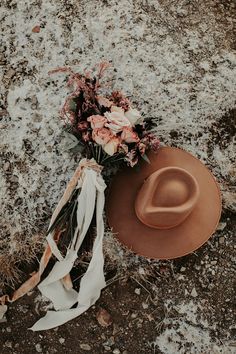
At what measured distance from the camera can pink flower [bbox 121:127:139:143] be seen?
6.86ft

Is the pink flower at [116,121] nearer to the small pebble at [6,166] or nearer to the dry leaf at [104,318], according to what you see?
the small pebble at [6,166]

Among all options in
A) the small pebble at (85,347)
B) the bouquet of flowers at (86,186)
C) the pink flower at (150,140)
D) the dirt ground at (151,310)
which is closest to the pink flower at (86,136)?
the bouquet of flowers at (86,186)

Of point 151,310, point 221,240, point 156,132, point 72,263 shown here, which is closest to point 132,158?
point 156,132

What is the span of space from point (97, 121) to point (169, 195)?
0.44 m

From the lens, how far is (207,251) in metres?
2.61

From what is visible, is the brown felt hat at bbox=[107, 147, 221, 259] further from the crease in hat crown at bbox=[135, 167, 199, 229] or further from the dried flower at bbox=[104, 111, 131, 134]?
the dried flower at bbox=[104, 111, 131, 134]

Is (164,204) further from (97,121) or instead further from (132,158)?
Result: (97,121)

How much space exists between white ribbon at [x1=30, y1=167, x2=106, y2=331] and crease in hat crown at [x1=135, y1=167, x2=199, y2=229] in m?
0.22

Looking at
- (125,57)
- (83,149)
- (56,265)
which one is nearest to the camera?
(83,149)

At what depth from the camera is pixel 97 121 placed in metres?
2.08

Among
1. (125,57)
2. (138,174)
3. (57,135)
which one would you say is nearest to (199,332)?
(138,174)

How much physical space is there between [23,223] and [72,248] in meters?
0.34

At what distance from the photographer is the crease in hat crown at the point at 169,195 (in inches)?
86.5

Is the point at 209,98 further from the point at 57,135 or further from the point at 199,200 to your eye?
the point at 57,135
